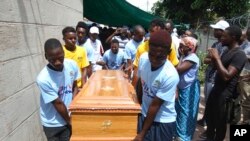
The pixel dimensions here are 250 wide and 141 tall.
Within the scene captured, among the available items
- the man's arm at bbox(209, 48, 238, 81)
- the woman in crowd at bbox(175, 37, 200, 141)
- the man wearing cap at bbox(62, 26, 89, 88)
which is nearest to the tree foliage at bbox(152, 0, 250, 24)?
the woman in crowd at bbox(175, 37, 200, 141)

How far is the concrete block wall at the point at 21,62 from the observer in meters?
2.67

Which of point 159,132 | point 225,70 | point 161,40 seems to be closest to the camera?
point 161,40

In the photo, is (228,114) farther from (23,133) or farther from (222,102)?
(23,133)

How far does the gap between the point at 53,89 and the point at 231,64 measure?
84.6 inches

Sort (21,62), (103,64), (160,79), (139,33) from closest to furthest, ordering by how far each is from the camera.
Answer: (160,79) < (21,62) < (139,33) < (103,64)

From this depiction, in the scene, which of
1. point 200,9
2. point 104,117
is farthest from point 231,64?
point 200,9

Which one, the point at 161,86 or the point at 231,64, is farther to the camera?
the point at 231,64

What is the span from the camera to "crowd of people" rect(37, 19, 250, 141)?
94.4 inches

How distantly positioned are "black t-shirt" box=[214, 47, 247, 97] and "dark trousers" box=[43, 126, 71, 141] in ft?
6.72

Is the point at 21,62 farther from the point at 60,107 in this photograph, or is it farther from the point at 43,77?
the point at 60,107

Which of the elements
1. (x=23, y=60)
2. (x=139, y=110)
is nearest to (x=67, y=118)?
(x=139, y=110)

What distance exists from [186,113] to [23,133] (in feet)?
7.39

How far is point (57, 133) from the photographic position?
2787 mm

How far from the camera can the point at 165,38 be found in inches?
89.1
